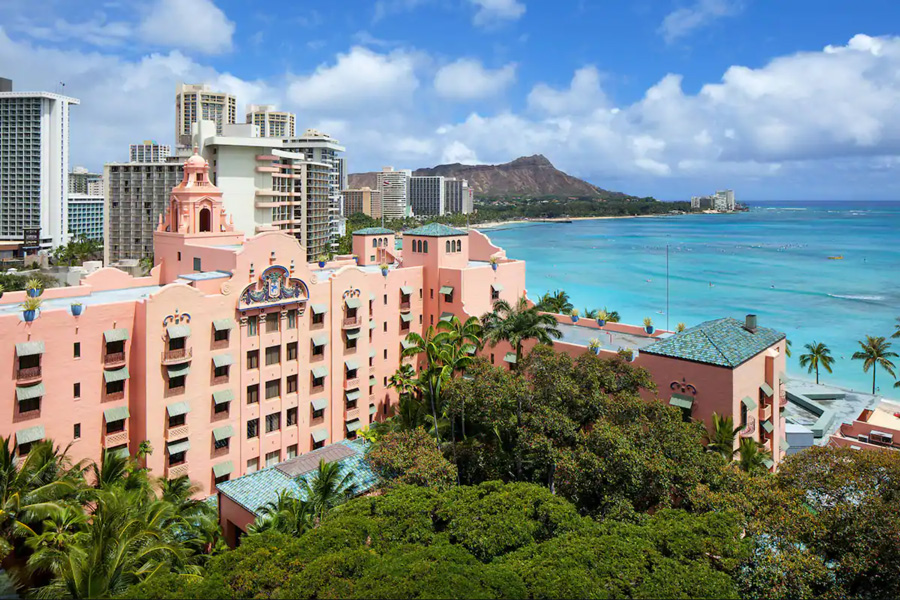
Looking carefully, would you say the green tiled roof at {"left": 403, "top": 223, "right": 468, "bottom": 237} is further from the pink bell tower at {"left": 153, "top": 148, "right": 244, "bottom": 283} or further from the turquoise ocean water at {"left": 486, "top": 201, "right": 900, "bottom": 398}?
the turquoise ocean water at {"left": 486, "top": 201, "right": 900, "bottom": 398}

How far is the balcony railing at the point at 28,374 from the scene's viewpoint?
25.0 metres

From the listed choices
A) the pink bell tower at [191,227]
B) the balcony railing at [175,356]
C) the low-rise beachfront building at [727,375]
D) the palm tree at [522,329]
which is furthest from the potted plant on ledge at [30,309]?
the low-rise beachfront building at [727,375]

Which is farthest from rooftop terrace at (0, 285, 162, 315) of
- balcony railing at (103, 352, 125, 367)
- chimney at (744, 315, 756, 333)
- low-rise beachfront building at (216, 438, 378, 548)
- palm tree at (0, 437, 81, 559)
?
chimney at (744, 315, 756, 333)

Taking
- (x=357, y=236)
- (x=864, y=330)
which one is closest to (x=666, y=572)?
(x=357, y=236)

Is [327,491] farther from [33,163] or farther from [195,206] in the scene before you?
[33,163]

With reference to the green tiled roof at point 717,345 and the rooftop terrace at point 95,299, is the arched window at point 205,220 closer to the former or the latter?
the rooftop terrace at point 95,299

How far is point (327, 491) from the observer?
24.3 meters

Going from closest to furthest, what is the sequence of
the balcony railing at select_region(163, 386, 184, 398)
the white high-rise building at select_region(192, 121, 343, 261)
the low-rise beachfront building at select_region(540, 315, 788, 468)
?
the low-rise beachfront building at select_region(540, 315, 788, 468), the balcony railing at select_region(163, 386, 184, 398), the white high-rise building at select_region(192, 121, 343, 261)

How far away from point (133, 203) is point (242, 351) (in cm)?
8617

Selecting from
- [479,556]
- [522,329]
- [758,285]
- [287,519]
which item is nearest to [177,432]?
[287,519]

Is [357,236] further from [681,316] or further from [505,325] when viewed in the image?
[681,316]

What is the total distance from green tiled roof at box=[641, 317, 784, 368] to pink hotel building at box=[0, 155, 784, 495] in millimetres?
91

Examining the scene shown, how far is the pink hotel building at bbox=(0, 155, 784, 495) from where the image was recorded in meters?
26.0

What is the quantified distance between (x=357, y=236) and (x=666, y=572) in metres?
36.2
